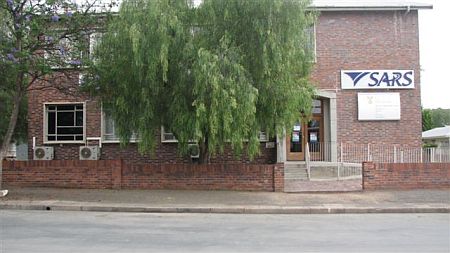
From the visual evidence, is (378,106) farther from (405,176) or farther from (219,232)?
(219,232)

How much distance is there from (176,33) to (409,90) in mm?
11556

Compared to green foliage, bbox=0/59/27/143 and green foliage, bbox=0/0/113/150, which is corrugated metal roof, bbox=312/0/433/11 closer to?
green foliage, bbox=0/0/113/150

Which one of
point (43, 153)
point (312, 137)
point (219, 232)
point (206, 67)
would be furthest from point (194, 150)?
point (219, 232)

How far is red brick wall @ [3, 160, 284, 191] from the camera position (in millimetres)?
16047

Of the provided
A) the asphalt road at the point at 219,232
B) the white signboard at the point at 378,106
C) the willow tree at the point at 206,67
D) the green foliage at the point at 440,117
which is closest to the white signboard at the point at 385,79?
the white signboard at the point at 378,106

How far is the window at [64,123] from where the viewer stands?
69.3ft

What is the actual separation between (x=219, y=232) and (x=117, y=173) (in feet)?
25.6

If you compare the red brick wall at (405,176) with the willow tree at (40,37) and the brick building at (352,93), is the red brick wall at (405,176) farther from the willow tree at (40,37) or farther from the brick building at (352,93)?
the willow tree at (40,37)

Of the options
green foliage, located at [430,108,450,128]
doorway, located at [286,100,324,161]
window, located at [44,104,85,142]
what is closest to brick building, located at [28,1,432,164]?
window, located at [44,104,85,142]

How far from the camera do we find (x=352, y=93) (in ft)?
67.6

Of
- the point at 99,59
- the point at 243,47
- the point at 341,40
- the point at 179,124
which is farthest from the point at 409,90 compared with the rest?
the point at 99,59

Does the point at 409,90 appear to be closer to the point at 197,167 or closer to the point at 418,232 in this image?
the point at 197,167

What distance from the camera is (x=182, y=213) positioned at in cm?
1282

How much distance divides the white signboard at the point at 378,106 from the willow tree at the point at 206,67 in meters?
6.37
